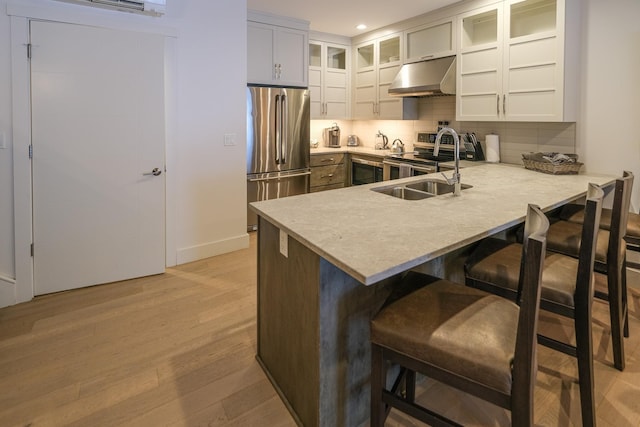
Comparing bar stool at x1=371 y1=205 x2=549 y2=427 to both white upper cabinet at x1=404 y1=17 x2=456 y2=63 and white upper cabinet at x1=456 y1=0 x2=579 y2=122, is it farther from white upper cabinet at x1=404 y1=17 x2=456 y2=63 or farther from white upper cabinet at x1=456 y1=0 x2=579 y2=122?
white upper cabinet at x1=404 y1=17 x2=456 y2=63

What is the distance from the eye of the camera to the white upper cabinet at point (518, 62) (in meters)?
→ 3.07

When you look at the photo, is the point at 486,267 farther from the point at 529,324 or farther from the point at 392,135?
the point at 392,135

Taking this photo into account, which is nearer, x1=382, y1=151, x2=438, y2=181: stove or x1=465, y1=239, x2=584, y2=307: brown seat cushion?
x1=465, y1=239, x2=584, y2=307: brown seat cushion

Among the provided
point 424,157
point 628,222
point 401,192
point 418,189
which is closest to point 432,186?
point 418,189

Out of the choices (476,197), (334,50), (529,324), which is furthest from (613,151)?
(334,50)

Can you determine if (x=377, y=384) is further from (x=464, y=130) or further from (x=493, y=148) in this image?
(x=464, y=130)

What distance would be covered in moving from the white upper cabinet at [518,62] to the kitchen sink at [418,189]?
1.38 meters

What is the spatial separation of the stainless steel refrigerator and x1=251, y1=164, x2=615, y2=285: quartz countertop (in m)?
2.26

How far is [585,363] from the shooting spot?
1536mm

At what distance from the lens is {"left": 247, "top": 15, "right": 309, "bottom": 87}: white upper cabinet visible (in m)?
4.35

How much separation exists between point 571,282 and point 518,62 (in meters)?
2.49

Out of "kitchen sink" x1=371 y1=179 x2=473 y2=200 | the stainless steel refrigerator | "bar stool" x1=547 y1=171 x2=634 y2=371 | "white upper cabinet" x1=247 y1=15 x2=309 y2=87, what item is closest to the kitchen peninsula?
"bar stool" x1=547 y1=171 x2=634 y2=371

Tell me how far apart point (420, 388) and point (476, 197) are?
41.5 inches

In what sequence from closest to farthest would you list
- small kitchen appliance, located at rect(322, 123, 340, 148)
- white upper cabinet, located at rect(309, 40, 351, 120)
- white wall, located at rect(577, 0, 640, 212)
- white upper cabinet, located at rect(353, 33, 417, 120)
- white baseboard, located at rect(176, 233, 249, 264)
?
white wall, located at rect(577, 0, 640, 212) < white baseboard, located at rect(176, 233, 249, 264) < white upper cabinet, located at rect(353, 33, 417, 120) < white upper cabinet, located at rect(309, 40, 351, 120) < small kitchen appliance, located at rect(322, 123, 340, 148)
